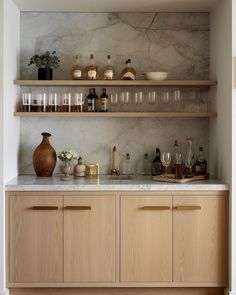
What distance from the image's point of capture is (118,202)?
13.3ft

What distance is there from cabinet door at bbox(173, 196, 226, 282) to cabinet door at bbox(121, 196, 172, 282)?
0.06 meters

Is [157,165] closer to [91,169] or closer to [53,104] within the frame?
[91,169]

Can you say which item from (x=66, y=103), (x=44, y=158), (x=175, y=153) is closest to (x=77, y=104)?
(x=66, y=103)

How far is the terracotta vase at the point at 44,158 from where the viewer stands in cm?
452

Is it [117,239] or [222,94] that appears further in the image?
[222,94]

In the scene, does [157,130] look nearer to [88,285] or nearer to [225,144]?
[225,144]

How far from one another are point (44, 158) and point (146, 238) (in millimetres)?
1109

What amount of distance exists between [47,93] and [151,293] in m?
1.90

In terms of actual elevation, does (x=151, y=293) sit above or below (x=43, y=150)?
below

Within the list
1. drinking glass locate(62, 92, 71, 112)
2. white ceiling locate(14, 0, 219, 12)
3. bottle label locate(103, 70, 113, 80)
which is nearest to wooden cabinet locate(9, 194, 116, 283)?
drinking glass locate(62, 92, 71, 112)

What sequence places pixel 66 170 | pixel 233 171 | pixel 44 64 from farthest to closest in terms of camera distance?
1. pixel 44 64
2. pixel 66 170
3. pixel 233 171

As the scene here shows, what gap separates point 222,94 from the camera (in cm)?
427

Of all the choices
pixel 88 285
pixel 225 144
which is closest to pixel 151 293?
pixel 88 285

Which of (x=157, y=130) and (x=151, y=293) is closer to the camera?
(x=151, y=293)
